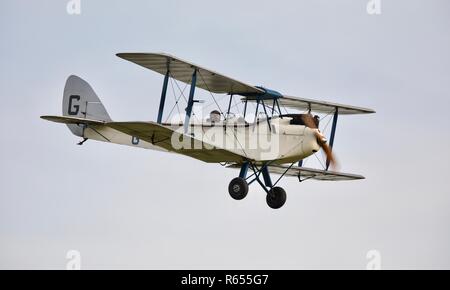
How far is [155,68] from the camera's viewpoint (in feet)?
81.7

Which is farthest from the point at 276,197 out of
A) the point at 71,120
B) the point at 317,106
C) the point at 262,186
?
the point at 71,120

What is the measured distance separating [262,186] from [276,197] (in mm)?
416

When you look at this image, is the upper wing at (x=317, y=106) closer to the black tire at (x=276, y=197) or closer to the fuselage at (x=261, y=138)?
the fuselage at (x=261, y=138)

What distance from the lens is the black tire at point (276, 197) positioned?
1016 inches

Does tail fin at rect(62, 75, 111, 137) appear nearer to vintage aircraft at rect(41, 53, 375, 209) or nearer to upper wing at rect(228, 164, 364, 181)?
vintage aircraft at rect(41, 53, 375, 209)

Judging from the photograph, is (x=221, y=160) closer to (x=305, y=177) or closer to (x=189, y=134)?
(x=189, y=134)

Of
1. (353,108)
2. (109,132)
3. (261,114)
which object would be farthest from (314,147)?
(109,132)

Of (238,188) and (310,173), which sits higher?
(310,173)

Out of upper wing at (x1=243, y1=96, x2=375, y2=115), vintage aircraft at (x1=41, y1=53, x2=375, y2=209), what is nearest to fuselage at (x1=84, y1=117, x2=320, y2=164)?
vintage aircraft at (x1=41, y1=53, x2=375, y2=209)

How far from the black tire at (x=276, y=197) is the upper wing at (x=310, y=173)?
122cm

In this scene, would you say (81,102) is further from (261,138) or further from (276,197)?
(276,197)

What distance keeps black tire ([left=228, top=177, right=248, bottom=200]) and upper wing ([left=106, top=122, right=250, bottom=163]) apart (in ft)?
2.11

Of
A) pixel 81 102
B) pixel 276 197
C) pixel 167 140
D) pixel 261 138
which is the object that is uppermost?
pixel 81 102

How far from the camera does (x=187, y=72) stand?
25328 mm
